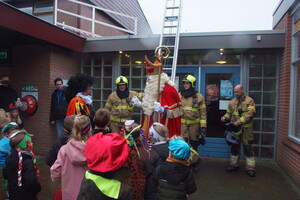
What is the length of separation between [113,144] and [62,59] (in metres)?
5.13

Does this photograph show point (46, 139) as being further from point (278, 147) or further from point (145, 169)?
point (278, 147)

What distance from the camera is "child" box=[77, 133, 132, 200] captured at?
1802mm

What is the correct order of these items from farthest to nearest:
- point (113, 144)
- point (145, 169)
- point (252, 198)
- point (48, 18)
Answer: point (48, 18)
point (252, 198)
point (145, 169)
point (113, 144)

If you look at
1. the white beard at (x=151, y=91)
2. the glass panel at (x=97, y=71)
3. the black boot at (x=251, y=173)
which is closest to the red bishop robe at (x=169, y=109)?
the white beard at (x=151, y=91)

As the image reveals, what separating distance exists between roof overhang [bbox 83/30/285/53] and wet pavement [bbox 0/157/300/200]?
2683 millimetres

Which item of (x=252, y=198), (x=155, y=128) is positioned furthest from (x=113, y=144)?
(x=252, y=198)

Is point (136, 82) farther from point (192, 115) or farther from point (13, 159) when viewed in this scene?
point (13, 159)

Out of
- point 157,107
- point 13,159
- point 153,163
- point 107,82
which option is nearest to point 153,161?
point 153,163

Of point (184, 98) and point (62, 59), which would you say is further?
point (62, 59)

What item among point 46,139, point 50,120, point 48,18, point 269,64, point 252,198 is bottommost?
point 252,198

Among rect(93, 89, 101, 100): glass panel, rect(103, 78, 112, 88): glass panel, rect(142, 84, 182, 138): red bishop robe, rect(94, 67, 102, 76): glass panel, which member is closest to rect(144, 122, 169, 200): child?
rect(142, 84, 182, 138): red bishop robe

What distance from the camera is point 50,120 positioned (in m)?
6.01

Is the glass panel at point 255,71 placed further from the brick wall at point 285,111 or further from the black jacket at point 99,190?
the black jacket at point 99,190

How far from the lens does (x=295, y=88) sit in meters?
5.08
